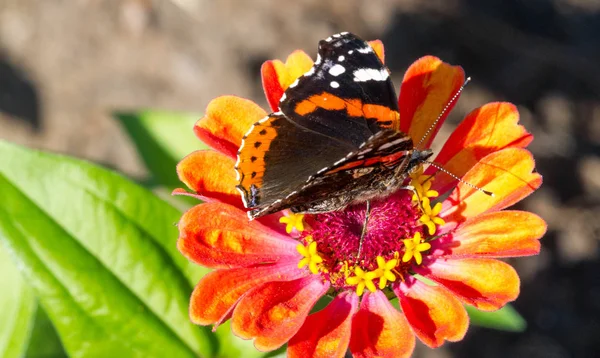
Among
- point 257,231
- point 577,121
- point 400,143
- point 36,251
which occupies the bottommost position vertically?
point 577,121

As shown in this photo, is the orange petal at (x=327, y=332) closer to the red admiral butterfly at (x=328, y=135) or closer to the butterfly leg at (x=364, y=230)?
the butterfly leg at (x=364, y=230)

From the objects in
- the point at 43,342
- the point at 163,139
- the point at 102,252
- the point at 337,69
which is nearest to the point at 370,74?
the point at 337,69

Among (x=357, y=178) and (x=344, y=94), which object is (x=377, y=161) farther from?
(x=344, y=94)

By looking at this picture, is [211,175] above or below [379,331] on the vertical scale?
above

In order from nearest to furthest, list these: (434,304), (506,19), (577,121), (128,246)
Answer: (434,304) < (128,246) < (577,121) < (506,19)

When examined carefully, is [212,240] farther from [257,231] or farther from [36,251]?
[36,251]

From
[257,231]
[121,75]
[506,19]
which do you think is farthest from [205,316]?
[506,19]

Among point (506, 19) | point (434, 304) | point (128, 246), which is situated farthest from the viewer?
point (506, 19)
